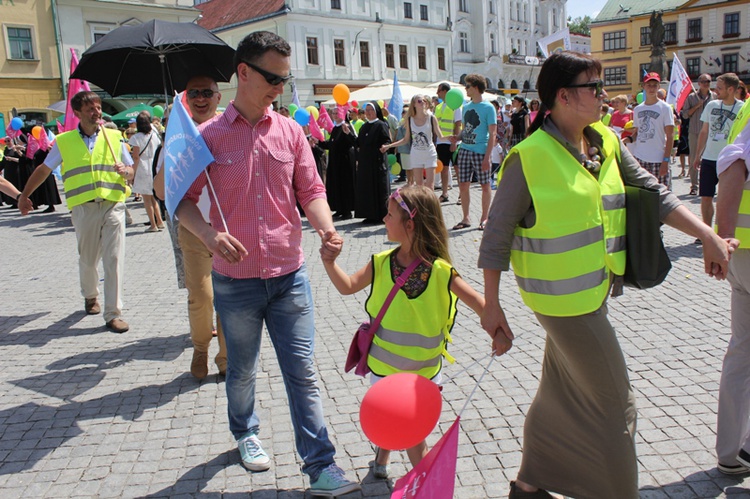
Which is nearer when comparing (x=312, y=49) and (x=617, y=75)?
(x=312, y=49)

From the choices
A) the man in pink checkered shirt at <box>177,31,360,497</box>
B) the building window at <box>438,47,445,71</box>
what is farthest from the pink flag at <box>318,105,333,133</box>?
the building window at <box>438,47,445,71</box>

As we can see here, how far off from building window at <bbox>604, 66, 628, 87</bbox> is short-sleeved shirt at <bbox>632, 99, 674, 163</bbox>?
68.0m

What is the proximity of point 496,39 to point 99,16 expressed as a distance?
137 feet

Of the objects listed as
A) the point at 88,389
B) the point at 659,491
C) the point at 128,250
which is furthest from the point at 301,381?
the point at 128,250

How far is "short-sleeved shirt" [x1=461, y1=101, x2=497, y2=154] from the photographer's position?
983 cm

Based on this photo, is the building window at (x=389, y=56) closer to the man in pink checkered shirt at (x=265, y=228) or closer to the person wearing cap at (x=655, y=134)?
the person wearing cap at (x=655, y=134)

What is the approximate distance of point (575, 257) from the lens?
103 inches

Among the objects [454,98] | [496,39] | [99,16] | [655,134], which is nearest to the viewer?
[655,134]

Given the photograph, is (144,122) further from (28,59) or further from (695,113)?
(28,59)

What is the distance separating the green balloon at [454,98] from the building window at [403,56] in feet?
145

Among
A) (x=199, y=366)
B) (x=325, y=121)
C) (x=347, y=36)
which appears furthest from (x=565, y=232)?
(x=347, y=36)

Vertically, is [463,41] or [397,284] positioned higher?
[463,41]

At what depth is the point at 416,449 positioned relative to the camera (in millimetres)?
3189

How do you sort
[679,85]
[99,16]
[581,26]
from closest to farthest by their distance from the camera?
[679,85]
[99,16]
[581,26]
